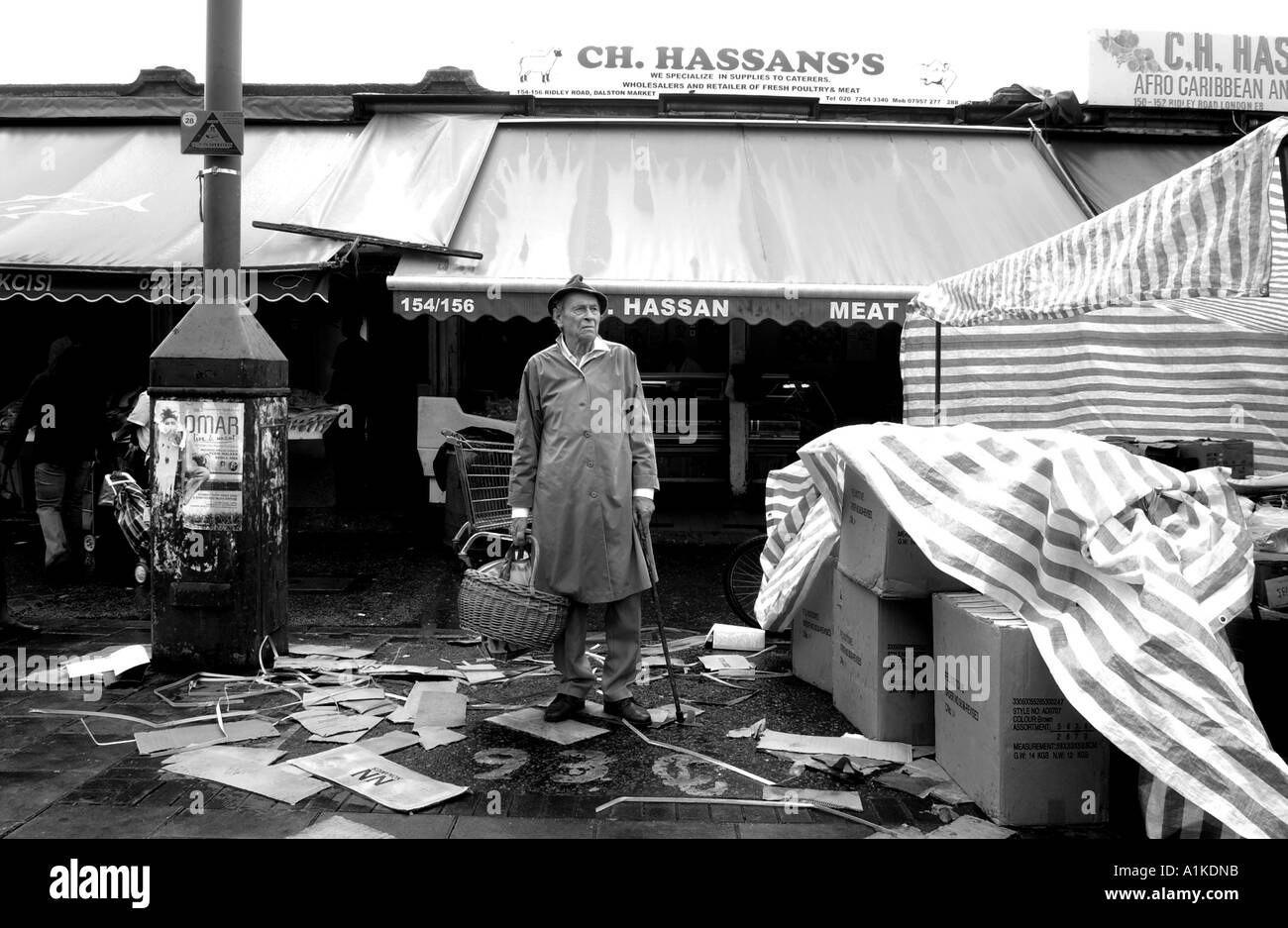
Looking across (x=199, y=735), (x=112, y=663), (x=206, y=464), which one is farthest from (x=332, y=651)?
(x=199, y=735)

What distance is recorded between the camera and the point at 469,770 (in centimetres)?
437

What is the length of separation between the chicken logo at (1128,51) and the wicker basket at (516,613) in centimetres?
987

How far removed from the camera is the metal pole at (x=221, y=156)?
18.8 feet

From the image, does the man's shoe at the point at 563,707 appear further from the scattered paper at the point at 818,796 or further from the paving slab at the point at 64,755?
the paving slab at the point at 64,755

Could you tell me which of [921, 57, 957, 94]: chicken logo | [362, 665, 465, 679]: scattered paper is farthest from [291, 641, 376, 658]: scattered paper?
[921, 57, 957, 94]: chicken logo

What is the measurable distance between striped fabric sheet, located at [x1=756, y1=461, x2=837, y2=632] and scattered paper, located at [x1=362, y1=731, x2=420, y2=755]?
2076mm

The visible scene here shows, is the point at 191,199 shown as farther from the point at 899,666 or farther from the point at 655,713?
the point at 899,666

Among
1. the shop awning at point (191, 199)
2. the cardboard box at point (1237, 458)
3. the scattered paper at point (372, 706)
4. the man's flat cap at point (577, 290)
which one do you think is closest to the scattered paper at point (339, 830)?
the scattered paper at point (372, 706)

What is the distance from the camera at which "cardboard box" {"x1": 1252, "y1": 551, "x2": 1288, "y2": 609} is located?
165 inches

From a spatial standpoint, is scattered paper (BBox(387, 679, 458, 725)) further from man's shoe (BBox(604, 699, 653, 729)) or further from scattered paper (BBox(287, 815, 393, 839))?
scattered paper (BBox(287, 815, 393, 839))

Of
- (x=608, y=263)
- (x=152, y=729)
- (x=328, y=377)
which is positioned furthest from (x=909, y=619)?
(x=328, y=377)
